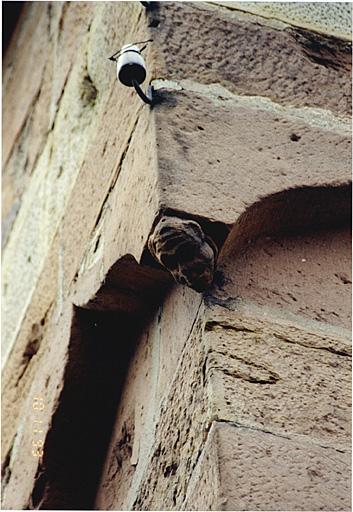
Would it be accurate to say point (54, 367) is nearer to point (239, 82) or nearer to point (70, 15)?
point (239, 82)

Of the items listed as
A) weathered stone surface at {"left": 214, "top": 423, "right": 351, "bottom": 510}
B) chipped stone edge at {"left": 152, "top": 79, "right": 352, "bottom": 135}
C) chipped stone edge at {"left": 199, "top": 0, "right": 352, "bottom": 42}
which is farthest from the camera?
chipped stone edge at {"left": 199, "top": 0, "right": 352, "bottom": 42}

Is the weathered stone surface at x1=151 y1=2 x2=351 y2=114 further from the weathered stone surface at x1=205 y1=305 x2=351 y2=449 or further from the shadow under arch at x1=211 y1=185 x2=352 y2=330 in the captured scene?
the weathered stone surface at x1=205 y1=305 x2=351 y2=449

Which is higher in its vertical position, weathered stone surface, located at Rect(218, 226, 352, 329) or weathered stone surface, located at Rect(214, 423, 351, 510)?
weathered stone surface, located at Rect(218, 226, 352, 329)

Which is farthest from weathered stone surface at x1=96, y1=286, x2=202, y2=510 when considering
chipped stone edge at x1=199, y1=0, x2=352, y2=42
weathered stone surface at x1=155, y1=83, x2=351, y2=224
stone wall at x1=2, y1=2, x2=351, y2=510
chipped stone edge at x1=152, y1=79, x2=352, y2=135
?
chipped stone edge at x1=199, y1=0, x2=352, y2=42

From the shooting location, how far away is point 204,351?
1.48 metres

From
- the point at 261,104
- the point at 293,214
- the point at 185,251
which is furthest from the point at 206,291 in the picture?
the point at 261,104

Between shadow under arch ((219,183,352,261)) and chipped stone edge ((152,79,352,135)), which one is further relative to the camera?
chipped stone edge ((152,79,352,135))

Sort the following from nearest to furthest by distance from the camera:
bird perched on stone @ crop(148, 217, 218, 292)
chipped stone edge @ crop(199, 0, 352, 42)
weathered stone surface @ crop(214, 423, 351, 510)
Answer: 1. weathered stone surface @ crop(214, 423, 351, 510)
2. bird perched on stone @ crop(148, 217, 218, 292)
3. chipped stone edge @ crop(199, 0, 352, 42)

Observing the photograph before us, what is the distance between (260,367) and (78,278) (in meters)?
0.49

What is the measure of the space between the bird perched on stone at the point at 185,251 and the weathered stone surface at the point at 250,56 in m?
0.26

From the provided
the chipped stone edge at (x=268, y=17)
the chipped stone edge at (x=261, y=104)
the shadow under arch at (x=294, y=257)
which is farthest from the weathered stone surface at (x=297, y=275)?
the chipped stone edge at (x=268, y=17)

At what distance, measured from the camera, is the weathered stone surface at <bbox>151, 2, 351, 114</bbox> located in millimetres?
1733

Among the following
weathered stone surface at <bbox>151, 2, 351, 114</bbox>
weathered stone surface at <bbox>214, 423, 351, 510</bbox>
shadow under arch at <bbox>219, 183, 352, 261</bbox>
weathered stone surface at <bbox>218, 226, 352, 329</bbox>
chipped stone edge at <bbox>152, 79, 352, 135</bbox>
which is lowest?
weathered stone surface at <bbox>214, 423, 351, 510</bbox>

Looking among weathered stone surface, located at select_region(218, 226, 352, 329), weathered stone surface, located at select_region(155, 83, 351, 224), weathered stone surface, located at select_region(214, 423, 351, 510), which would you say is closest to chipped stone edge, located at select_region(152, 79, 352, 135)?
weathered stone surface, located at select_region(155, 83, 351, 224)
